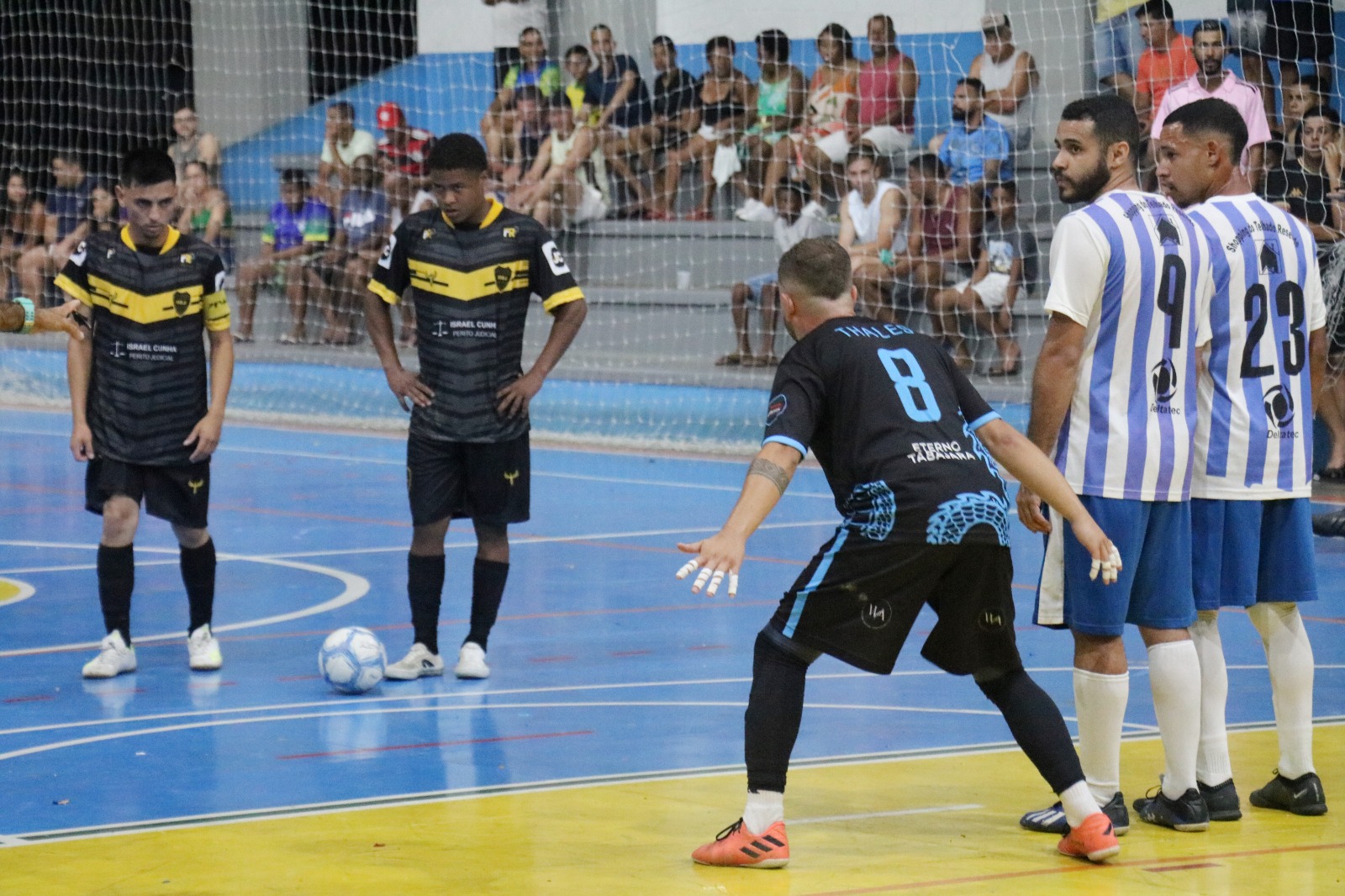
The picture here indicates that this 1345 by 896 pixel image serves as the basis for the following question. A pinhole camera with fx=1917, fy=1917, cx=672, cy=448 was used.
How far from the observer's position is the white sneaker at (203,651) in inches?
281

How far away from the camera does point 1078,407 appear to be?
4863 mm

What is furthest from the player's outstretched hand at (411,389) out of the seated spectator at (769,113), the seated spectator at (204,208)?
the seated spectator at (204,208)

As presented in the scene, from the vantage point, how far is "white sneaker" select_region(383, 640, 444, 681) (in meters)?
6.96

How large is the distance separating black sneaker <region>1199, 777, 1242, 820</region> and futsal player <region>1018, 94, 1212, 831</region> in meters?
0.12

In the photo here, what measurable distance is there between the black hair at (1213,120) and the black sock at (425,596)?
3.22m

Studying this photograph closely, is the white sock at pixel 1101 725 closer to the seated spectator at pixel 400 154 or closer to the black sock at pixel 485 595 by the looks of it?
the black sock at pixel 485 595

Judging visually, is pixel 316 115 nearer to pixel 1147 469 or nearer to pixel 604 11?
pixel 604 11

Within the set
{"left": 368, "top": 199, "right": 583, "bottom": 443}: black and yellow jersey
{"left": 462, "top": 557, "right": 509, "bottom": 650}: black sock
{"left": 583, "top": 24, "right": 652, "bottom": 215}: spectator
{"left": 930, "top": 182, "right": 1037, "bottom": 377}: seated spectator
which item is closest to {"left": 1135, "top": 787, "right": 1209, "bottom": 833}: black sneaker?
{"left": 462, "top": 557, "right": 509, "bottom": 650}: black sock

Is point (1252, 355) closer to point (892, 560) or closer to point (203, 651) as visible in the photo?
point (892, 560)

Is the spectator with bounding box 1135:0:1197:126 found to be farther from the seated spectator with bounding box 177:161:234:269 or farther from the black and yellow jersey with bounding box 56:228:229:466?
the seated spectator with bounding box 177:161:234:269

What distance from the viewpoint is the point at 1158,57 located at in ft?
43.2

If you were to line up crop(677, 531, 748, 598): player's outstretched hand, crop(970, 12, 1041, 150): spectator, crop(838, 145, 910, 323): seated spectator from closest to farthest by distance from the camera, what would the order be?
crop(677, 531, 748, 598): player's outstretched hand
crop(970, 12, 1041, 150): spectator
crop(838, 145, 910, 323): seated spectator

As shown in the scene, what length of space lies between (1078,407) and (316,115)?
17.8m

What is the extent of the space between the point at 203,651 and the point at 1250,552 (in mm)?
3896
